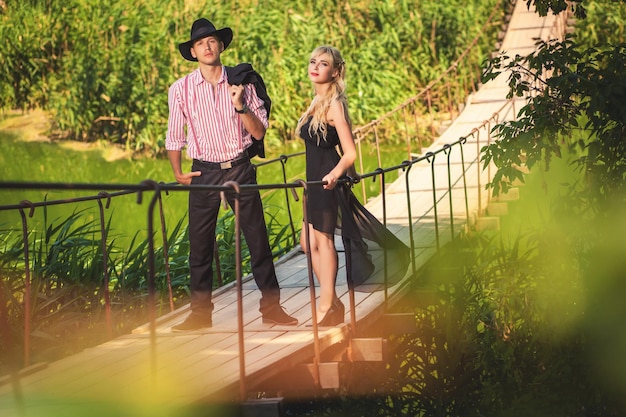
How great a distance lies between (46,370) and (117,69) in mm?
12154

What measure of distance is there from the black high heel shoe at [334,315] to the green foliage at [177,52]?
10545mm

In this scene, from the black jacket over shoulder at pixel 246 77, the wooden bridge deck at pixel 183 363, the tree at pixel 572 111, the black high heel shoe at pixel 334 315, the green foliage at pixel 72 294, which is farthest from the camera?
the green foliage at pixel 72 294

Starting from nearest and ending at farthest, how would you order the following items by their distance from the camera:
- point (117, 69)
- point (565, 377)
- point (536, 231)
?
point (565, 377) < point (536, 231) < point (117, 69)

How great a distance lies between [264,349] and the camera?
5.30m

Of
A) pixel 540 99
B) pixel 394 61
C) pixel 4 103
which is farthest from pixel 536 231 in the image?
pixel 4 103

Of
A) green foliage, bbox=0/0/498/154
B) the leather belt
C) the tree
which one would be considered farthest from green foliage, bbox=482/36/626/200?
green foliage, bbox=0/0/498/154

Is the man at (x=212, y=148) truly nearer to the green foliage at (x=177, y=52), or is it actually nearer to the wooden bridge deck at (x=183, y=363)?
the wooden bridge deck at (x=183, y=363)

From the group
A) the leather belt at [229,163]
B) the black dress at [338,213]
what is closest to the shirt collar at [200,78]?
the leather belt at [229,163]

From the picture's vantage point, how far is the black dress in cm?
577

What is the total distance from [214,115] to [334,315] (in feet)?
3.59

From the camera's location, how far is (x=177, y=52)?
17.1 meters

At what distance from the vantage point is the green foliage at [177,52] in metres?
16.6

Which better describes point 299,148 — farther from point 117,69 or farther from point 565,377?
point 565,377

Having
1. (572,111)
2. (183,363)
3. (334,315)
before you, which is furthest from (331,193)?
(572,111)
